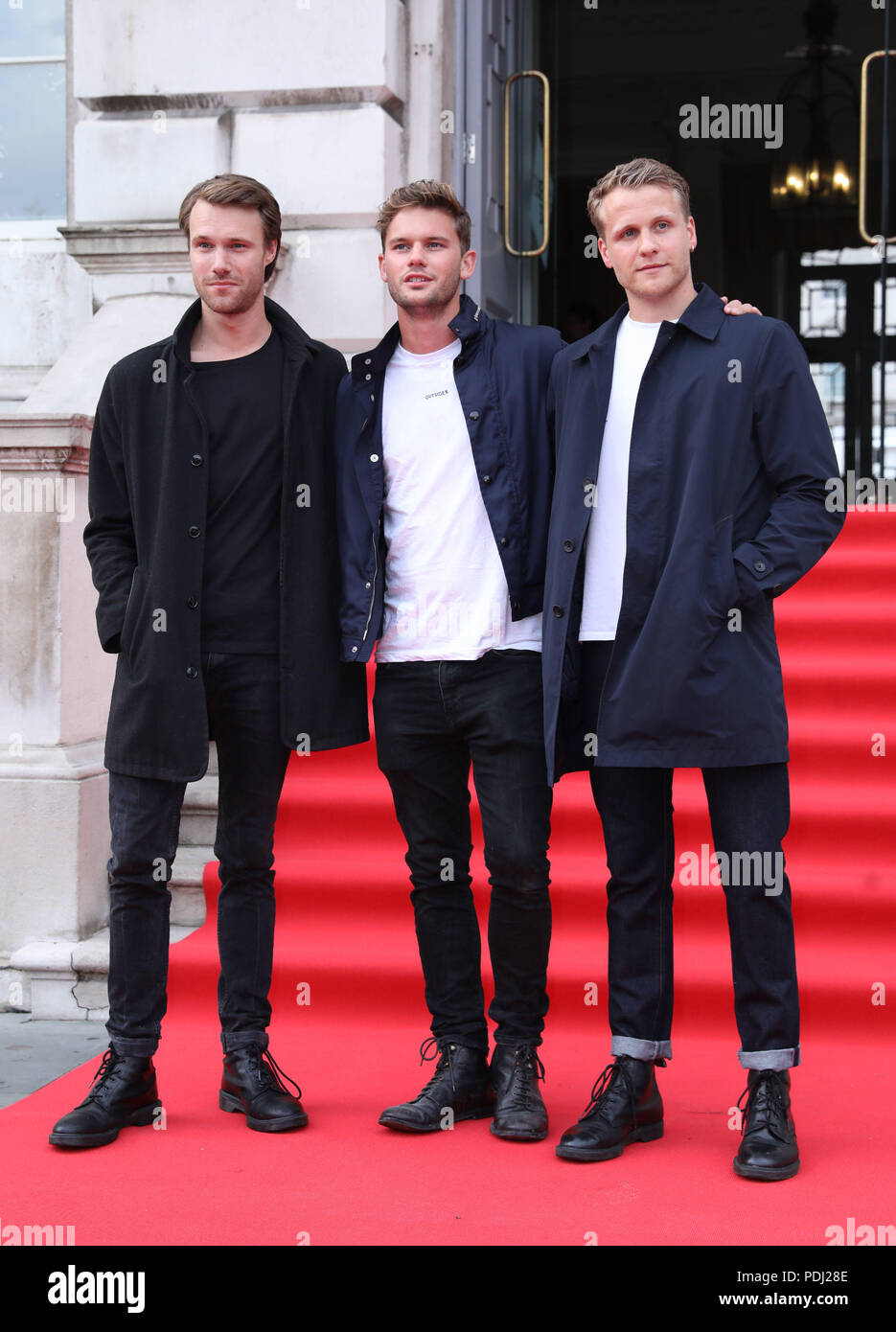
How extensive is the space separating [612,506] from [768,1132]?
136 centimetres

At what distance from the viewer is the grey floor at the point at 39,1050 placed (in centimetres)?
383

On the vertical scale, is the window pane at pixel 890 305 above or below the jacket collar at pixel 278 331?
above

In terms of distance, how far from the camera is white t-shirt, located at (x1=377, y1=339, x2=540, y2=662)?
328cm

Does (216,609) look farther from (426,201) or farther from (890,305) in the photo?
(890,305)

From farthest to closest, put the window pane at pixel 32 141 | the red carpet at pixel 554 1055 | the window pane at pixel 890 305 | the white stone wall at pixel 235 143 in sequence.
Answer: the window pane at pixel 890 305, the window pane at pixel 32 141, the white stone wall at pixel 235 143, the red carpet at pixel 554 1055

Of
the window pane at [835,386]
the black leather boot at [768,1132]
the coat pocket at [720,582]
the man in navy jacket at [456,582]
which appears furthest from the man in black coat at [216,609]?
the window pane at [835,386]

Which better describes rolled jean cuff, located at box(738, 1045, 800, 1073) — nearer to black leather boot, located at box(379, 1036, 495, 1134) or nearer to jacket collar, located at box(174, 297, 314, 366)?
black leather boot, located at box(379, 1036, 495, 1134)

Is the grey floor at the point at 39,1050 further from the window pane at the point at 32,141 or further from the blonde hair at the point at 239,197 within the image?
the window pane at the point at 32,141

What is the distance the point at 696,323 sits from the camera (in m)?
3.09

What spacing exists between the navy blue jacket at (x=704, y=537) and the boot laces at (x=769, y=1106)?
68 centimetres

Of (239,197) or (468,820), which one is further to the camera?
(468,820)

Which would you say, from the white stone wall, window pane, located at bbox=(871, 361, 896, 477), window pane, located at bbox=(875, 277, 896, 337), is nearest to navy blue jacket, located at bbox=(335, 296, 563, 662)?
the white stone wall

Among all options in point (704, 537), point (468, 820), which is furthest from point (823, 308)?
point (704, 537)

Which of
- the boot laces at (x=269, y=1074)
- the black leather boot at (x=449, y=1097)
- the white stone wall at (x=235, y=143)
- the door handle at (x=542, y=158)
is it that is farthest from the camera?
the door handle at (x=542, y=158)
